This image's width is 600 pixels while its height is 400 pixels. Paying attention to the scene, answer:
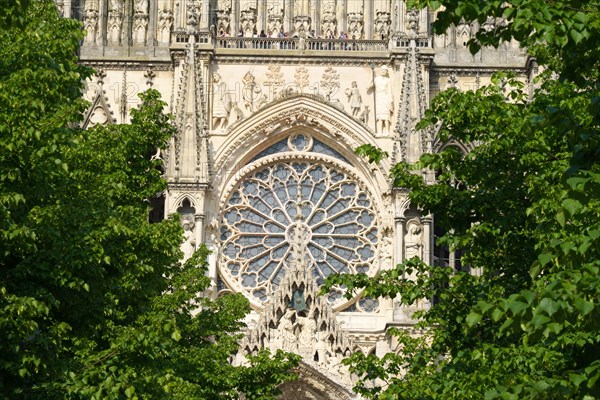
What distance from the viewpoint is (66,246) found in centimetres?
1777

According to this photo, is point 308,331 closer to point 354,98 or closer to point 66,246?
point 354,98

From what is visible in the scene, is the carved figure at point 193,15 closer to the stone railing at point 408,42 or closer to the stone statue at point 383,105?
Answer: the stone statue at point 383,105

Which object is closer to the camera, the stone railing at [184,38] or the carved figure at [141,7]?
the stone railing at [184,38]

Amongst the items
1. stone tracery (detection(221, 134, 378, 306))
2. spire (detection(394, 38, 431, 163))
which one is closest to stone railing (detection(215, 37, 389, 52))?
spire (detection(394, 38, 431, 163))

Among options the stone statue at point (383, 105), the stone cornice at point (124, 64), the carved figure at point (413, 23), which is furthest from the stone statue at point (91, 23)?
the carved figure at point (413, 23)

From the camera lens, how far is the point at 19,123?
58.0 feet

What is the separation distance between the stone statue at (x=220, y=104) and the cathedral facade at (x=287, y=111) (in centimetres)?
3

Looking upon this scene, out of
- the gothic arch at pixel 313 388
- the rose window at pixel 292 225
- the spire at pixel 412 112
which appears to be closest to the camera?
the gothic arch at pixel 313 388

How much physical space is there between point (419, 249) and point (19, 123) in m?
19.0

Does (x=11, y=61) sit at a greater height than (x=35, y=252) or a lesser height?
greater

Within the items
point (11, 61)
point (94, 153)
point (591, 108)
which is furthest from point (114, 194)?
point (591, 108)

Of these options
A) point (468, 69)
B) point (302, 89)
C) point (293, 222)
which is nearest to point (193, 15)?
point (302, 89)

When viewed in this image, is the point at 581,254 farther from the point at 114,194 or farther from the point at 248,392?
the point at 248,392

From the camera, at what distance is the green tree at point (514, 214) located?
12.6m
